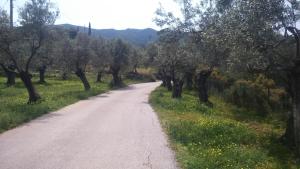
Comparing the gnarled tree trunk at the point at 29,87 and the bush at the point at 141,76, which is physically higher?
the gnarled tree trunk at the point at 29,87

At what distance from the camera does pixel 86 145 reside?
13945 mm

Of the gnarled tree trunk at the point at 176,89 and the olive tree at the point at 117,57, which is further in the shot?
the olive tree at the point at 117,57

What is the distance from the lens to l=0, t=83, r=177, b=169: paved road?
37.0 ft

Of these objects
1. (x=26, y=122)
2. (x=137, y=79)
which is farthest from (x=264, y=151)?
(x=137, y=79)

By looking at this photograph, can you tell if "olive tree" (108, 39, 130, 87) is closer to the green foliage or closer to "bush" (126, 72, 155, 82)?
the green foliage

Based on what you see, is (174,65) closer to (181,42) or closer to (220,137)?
(181,42)

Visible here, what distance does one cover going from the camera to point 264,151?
14633 mm

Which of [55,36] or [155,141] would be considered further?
[55,36]

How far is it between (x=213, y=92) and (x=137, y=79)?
144 feet

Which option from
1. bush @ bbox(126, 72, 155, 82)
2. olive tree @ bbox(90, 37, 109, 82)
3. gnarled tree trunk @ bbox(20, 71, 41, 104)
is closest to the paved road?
gnarled tree trunk @ bbox(20, 71, 41, 104)

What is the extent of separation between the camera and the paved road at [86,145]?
1127 centimetres

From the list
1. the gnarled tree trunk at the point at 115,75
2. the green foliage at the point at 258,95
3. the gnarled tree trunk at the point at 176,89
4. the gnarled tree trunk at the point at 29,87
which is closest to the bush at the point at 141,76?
the gnarled tree trunk at the point at 115,75

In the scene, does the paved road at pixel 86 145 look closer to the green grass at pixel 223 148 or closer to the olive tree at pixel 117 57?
the green grass at pixel 223 148

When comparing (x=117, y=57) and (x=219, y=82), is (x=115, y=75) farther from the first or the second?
(x=219, y=82)
